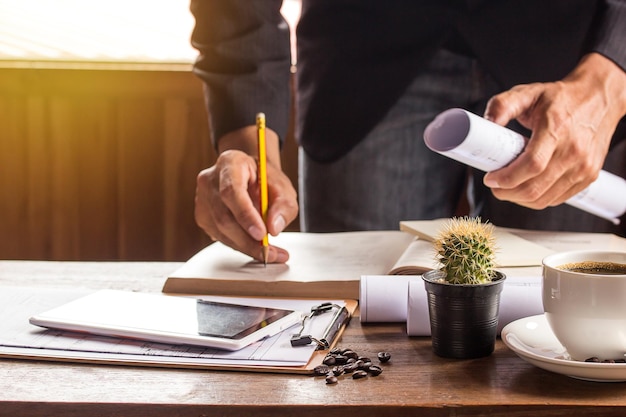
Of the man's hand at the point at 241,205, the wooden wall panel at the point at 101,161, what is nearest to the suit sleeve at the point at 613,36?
the man's hand at the point at 241,205

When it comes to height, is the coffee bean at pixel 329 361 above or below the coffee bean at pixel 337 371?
above

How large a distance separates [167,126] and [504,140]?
1693 mm

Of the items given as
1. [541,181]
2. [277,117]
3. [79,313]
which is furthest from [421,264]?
[277,117]

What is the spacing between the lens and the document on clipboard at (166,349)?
0.76 metres

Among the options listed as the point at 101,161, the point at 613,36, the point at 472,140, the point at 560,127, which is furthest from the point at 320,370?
the point at 101,161

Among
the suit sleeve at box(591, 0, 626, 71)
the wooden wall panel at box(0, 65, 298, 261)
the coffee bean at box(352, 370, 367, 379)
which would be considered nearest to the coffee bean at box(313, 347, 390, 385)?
the coffee bean at box(352, 370, 367, 379)

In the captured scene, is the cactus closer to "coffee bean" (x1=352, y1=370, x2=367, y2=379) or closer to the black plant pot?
the black plant pot

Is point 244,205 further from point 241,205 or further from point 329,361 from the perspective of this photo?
point 329,361

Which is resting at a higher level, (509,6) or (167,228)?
(509,6)

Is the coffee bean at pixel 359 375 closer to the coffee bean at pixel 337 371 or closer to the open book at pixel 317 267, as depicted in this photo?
the coffee bean at pixel 337 371

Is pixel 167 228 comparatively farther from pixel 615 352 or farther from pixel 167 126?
pixel 615 352

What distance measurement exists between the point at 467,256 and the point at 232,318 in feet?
0.86

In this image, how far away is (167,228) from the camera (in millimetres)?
2660

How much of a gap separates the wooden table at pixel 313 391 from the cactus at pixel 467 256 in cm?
8
